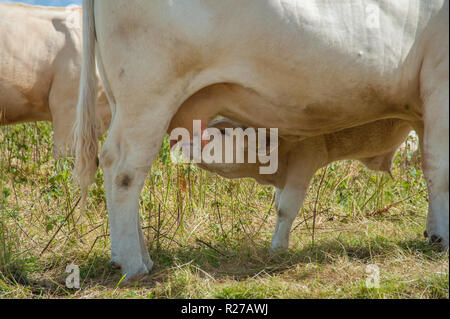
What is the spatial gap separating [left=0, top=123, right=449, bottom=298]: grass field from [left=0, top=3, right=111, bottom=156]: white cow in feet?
1.96

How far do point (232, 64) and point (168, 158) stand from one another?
6.96ft

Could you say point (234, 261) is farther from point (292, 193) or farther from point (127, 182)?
point (127, 182)

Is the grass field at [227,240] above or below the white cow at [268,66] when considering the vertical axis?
below

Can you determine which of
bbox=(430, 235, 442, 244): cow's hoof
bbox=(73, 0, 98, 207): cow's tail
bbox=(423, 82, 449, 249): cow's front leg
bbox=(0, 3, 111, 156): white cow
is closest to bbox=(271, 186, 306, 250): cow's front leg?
bbox=(430, 235, 442, 244): cow's hoof

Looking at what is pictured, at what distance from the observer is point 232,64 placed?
3.01 meters

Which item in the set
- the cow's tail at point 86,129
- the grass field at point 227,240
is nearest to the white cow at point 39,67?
the grass field at point 227,240

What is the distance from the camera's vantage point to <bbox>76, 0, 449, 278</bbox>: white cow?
2951 millimetres

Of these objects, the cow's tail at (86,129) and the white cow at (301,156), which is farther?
the white cow at (301,156)

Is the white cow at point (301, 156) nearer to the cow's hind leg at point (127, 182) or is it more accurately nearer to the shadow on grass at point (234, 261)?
the shadow on grass at point (234, 261)

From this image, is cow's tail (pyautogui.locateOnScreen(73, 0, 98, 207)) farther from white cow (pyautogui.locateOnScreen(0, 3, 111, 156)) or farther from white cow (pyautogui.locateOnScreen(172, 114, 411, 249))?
white cow (pyautogui.locateOnScreen(0, 3, 111, 156))

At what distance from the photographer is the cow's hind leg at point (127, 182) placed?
123 inches

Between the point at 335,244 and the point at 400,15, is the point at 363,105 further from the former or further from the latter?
the point at 335,244

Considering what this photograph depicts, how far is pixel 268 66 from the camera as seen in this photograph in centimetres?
301

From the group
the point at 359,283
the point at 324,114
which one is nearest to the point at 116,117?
the point at 324,114
